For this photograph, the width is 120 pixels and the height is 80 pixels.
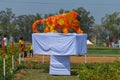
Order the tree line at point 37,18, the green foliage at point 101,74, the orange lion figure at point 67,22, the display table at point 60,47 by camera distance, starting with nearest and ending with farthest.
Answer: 1. the green foliage at point 101,74
2. the display table at point 60,47
3. the orange lion figure at point 67,22
4. the tree line at point 37,18

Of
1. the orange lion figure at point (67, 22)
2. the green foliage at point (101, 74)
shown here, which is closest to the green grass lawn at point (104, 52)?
the orange lion figure at point (67, 22)

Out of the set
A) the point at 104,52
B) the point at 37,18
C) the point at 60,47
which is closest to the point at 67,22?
the point at 60,47

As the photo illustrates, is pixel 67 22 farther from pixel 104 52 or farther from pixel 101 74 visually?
pixel 104 52

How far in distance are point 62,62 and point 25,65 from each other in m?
4.19

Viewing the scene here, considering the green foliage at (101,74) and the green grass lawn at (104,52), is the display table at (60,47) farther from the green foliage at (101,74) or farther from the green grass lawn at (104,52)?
the green grass lawn at (104,52)

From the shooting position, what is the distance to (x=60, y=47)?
59.2 feet

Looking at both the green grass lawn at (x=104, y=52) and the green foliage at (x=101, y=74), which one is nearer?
the green foliage at (x=101, y=74)

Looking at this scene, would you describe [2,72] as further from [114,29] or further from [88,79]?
[114,29]

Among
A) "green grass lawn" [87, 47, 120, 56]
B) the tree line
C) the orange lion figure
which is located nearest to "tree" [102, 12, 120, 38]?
the tree line

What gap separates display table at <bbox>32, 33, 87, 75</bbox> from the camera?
1788 centimetres

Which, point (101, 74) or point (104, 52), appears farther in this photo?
point (104, 52)

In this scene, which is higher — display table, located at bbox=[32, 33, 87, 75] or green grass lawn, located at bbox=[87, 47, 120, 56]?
display table, located at bbox=[32, 33, 87, 75]

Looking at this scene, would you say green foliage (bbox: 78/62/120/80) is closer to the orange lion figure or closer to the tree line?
the orange lion figure

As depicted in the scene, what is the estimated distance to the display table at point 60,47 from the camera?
1788cm
